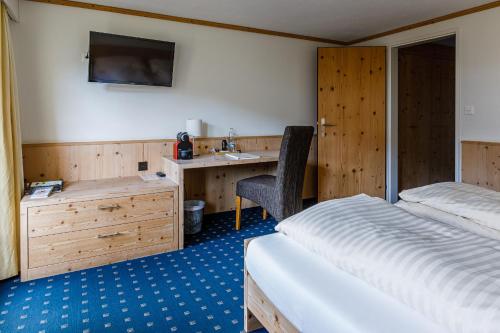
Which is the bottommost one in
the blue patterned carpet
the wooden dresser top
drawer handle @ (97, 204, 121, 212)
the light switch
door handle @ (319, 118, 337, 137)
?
the blue patterned carpet

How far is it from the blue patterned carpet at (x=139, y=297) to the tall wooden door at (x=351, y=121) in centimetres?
195

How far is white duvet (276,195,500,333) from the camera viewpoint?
3.02 ft

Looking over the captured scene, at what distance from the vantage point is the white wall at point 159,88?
9.94 ft

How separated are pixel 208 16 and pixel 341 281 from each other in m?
3.10

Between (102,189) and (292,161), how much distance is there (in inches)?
61.9

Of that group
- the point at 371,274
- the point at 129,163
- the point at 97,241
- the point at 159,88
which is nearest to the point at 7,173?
the point at 97,241

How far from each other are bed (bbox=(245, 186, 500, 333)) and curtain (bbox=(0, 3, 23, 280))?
1806 mm

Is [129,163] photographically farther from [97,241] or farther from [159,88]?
[97,241]

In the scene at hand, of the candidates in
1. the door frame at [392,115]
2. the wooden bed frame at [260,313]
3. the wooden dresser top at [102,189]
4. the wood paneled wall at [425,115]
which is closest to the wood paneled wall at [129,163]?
the wooden dresser top at [102,189]

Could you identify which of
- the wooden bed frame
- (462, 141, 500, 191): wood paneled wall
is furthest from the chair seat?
(462, 141, 500, 191): wood paneled wall

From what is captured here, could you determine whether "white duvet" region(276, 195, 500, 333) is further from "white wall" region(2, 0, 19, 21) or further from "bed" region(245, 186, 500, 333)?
"white wall" region(2, 0, 19, 21)

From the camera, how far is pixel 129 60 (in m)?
3.23

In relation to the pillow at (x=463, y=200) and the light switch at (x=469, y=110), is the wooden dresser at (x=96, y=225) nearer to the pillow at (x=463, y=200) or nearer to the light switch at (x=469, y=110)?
the pillow at (x=463, y=200)

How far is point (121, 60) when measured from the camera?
3.19 m
